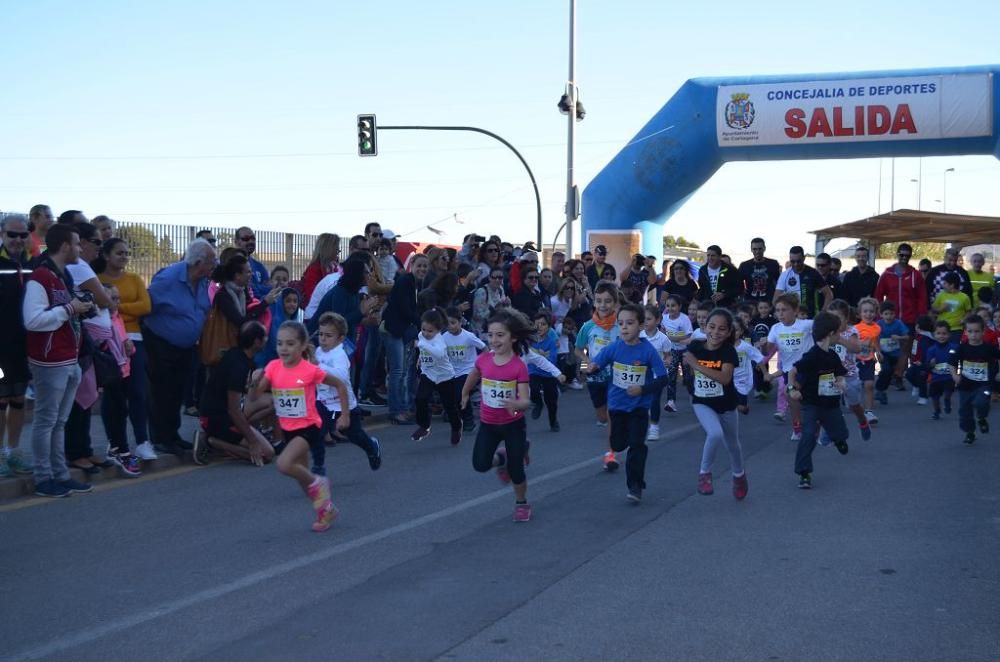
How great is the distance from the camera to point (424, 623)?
217 inches

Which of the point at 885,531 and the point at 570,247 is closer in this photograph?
the point at 885,531

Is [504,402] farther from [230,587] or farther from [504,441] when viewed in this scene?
[230,587]

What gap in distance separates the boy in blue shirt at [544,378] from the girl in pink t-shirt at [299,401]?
15.9 ft

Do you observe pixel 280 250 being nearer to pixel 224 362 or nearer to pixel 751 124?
pixel 224 362

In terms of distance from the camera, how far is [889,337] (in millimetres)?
16859

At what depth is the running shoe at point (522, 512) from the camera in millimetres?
8023

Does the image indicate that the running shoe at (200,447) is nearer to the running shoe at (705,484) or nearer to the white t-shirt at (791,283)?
the running shoe at (705,484)

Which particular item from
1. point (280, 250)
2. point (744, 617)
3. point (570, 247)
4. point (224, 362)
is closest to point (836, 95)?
point (570, 247)

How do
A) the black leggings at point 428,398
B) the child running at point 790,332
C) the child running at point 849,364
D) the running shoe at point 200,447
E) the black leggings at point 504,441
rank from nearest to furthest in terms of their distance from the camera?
the black leggings at point 504,441, the running shoe at point 200,447, the child running at point 849,364, the black leggings at point 428,398, the child running at point 790,332

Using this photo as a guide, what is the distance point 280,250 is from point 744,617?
13.1 m

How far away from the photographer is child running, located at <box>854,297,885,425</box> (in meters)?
14.0

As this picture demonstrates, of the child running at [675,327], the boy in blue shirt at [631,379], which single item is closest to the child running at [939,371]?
the child running at [675,327]

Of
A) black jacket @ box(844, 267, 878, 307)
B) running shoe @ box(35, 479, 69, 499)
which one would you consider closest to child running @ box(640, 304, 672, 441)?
running shoe @ box(35, 479, 69, 499)

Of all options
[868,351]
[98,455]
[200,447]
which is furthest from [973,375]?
[98,455]
